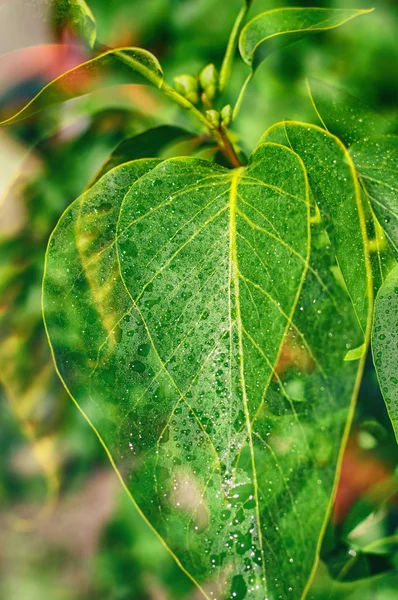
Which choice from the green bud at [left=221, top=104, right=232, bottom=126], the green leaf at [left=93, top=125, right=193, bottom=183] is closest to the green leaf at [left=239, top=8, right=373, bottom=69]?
the green bud at [left=221, top=104, right=232, bottom=126]

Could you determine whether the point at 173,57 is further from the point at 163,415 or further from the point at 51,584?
the point at 51,584

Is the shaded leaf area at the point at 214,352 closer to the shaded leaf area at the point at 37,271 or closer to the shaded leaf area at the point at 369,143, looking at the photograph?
the shaded leaf area at the point at 369,143

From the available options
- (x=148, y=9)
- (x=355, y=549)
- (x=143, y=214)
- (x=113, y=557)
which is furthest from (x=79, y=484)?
(x=148, y=9)

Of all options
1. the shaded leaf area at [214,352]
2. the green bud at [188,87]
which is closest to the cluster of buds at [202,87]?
the green bud at [188,87]

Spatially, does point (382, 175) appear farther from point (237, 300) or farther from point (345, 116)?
point (237, 300)

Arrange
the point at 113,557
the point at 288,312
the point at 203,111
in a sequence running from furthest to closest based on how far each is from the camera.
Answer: the point at 113,557, the point at 203,111, the point at 288,312
